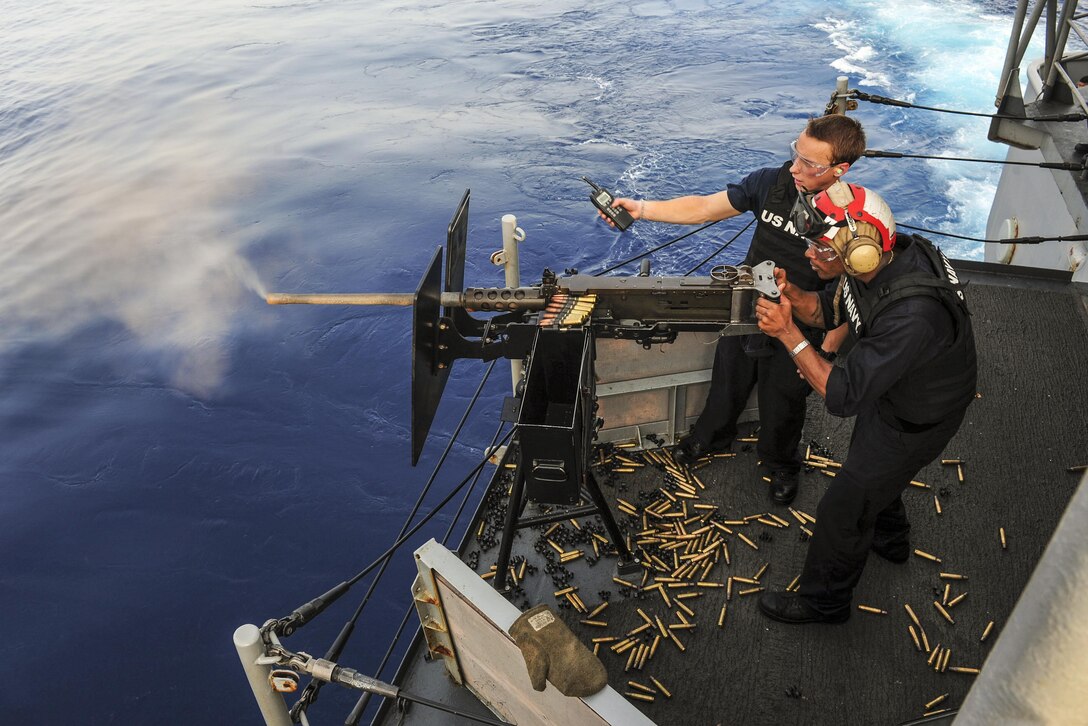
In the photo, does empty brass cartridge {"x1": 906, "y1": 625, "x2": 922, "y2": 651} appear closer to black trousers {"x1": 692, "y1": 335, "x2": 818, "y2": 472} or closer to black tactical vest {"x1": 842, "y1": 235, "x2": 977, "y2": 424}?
black trousers {"x1": 692, "y1": 335, "x2": 818, "y2": 472}

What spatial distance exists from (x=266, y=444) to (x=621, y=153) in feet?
48.8

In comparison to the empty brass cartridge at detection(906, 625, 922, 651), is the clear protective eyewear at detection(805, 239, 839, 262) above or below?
above

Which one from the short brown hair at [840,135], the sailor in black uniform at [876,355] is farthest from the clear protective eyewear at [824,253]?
the short brown hair at [840,135]

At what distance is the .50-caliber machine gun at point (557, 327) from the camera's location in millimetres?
4297

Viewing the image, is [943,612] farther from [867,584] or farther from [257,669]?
[257,669]

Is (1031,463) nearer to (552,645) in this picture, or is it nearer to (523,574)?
(523,574)

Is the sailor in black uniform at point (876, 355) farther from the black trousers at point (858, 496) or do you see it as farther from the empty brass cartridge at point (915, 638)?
the empty brass cartridge at point (915, 638)

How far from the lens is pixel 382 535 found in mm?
12711

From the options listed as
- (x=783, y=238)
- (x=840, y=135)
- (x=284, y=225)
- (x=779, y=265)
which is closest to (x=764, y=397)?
(x=779, y=265)

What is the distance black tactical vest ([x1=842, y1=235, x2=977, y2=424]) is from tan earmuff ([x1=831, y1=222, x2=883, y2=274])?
0.17 metres

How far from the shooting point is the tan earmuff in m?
3.77

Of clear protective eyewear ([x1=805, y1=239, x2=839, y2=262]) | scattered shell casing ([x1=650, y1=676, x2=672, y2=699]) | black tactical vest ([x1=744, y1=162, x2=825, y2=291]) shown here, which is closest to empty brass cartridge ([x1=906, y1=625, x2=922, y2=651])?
scattered shell casing ([x1=650, y1=676, x2=672, y2=699])

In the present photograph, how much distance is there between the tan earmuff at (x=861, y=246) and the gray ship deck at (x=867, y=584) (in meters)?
2.53

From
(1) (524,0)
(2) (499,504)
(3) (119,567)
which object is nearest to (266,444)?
(3) (119,567)
